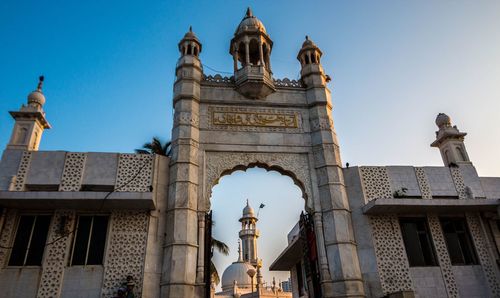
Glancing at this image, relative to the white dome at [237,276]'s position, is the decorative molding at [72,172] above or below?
below

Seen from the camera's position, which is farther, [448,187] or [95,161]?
[448,187]

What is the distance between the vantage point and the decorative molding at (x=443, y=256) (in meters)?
11.3

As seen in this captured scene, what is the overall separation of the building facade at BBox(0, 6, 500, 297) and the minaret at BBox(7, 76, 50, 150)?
5cm

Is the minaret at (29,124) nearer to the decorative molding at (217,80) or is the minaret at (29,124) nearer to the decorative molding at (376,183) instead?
the decorative molding at (217,80)

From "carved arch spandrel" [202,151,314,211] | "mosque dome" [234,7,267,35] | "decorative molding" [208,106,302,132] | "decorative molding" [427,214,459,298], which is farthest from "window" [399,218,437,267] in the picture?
"mosque dome" [234,7,267,35]

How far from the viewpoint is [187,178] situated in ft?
37.8

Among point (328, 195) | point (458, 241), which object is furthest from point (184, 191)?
point (458, 241)

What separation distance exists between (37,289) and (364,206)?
9.72 metres

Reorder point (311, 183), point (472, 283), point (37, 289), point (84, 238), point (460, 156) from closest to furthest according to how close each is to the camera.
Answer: point (37, 289), point (84, 238), point (472, 283), point (311, 183), point (460, 156)

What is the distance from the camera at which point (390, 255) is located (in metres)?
11.5

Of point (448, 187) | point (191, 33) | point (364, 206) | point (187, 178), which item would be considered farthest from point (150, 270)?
point (448, 187)

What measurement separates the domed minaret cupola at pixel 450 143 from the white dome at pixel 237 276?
32.6 metres

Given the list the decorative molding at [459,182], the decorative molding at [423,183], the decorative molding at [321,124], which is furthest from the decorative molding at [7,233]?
the decorative molding at [459,182]

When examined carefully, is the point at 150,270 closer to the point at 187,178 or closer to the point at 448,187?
the point at 187,178
